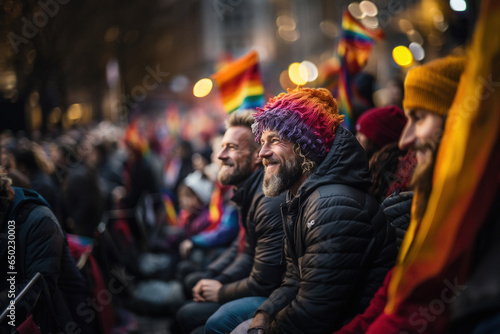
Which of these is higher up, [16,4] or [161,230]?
[16,4]

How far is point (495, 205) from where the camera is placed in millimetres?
1879

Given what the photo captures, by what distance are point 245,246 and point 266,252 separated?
79cm

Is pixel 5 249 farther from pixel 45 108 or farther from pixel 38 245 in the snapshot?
pixel 45 108

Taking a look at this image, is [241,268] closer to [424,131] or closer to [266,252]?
[266,252]

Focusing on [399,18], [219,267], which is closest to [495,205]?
[219,267]

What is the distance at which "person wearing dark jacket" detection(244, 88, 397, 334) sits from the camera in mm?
2746

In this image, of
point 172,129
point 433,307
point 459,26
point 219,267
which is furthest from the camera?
point 172,129

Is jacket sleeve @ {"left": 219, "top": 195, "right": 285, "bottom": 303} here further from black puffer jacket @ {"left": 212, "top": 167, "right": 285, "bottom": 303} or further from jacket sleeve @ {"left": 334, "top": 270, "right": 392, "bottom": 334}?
jacket sleeve @ {"left": 334, "top": 270, "right": 392, "bottom": 334}

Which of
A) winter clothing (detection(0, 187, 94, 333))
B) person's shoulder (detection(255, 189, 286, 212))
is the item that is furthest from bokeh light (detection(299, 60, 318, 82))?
winter clothing (detection(0, 187, 94, 333))

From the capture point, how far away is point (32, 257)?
3537 millimetres

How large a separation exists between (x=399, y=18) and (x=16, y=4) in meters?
16.2

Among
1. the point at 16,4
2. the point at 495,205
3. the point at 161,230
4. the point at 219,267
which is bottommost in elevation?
the point at 161,230

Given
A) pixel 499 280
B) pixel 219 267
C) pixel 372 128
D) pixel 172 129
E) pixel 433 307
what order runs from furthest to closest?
1. pixel 172 129
2. pixel 219 267
3. pixel 372 128
4. pixel 433 307
5. pixel 499 280

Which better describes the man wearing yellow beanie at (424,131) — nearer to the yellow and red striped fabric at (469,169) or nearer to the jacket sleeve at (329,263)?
the yellow and red striped fabric at (469,169)
